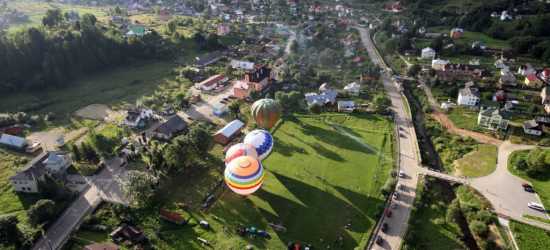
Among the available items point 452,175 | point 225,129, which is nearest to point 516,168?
point 452,175

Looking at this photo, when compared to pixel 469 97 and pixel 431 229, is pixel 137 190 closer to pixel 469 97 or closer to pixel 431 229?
pixel 431 229

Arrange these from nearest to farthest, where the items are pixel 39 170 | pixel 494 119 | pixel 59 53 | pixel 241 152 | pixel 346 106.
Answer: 1. pixel 241 152
2. pixel 39 170
3. pixel 494 119
4. pixel 346 106
5. pixel 59 53

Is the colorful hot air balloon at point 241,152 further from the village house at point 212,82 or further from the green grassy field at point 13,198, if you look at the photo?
the village house at point 212,82

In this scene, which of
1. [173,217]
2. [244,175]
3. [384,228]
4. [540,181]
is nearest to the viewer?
[384,228]

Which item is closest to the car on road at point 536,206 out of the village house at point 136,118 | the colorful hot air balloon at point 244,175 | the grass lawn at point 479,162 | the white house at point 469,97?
the grass lawn at point 479,162

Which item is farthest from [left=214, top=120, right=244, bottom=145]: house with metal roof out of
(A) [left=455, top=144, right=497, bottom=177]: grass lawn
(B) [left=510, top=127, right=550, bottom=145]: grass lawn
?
(B) [left=510, top=127, right=550, bottom=145]: grass lawn

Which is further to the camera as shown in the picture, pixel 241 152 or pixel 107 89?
pixel 107 89

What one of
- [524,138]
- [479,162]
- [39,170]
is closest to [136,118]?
[39,170]
